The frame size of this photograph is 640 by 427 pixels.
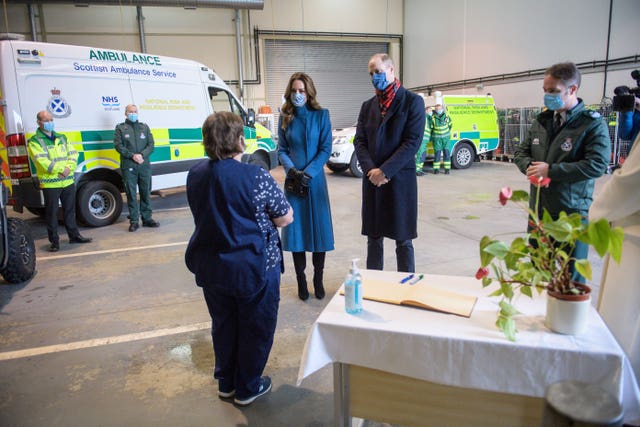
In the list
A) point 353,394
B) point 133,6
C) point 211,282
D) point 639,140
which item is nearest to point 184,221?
point 211,282

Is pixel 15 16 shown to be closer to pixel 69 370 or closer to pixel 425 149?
pixel 425 149

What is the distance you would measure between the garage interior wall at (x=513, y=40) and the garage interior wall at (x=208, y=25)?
1638mm

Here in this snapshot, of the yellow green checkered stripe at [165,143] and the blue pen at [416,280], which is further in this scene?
the yellow green checkered stripe at [165,143]

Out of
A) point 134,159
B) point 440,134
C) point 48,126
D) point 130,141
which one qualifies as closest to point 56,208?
point 48,126

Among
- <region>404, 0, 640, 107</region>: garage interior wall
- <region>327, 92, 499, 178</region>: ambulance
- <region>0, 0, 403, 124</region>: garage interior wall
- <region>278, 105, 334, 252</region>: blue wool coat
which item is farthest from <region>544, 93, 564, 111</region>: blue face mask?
<region>0, 0, 403, 124</region>: garage interior wall

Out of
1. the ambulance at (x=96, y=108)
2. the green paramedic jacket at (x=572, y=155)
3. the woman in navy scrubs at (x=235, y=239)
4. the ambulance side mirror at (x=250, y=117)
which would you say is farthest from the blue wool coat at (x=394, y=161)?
the ambulance side mirror at (x=250, y=117)

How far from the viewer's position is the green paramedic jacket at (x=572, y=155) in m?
2.37

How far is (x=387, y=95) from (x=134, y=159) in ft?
13.8

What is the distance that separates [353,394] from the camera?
1.70 meters

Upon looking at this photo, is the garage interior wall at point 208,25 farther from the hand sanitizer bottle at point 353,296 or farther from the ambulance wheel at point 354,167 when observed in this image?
the hand sanitizer bottle at point 353,296

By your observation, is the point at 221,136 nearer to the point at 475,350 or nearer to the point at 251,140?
the point at 475,350

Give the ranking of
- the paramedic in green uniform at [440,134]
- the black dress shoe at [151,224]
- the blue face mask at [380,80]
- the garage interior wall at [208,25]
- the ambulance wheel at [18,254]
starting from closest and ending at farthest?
1. the blue face mask at [380,80]
2. the ambulance wheel at [18,254]
3. the black dress shoe at [151,224]
4. the paramedic in green uniform at [440,134]
5. the garage interior wall at [208,25]

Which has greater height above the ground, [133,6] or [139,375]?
[133,6]

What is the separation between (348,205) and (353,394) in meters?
5.83
